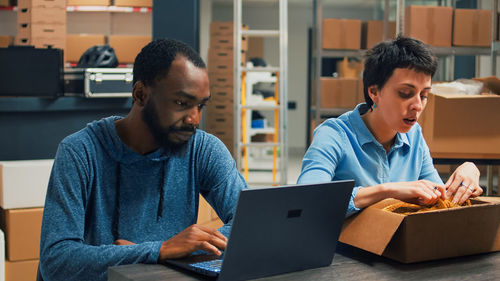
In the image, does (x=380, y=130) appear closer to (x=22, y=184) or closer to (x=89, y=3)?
(x=22, y=184)

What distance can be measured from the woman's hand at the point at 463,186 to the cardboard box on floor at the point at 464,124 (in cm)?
132

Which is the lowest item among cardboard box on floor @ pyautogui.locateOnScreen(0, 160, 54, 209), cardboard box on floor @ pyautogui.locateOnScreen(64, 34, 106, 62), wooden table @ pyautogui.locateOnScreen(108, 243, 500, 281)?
cardboard box on floor @ pyautogui.locateOnScreen(0, 160, 54, 209)

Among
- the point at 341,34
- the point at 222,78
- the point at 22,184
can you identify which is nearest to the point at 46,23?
the point at 22,184

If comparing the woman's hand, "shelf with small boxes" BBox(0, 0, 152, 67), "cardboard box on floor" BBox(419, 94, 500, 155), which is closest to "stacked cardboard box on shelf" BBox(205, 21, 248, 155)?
"shelf with small boxes" BBox(0, 0, 152, 67)

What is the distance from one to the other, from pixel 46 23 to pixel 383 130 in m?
3.32

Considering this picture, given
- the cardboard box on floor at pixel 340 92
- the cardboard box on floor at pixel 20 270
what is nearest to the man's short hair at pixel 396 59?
the cardboard box on floor at pixel 20 270

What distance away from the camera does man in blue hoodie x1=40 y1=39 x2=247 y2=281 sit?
1.28 meters

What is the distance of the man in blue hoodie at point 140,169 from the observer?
4.18 ft

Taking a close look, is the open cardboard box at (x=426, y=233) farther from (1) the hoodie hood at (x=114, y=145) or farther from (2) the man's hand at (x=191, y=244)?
(1) the hoodie hood at (x=114, y=145)

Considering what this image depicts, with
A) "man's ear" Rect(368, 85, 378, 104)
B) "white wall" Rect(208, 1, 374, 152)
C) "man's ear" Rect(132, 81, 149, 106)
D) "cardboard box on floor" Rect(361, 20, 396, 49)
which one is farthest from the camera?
"white wall" Rect(208, 1, 374, 152)

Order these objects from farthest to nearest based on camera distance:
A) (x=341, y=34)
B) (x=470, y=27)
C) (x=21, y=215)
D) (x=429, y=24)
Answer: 1. (x=341, y=34)
2. (x=470, y=27)
3. (x=429, y=24)
4. (x=21, y=215)

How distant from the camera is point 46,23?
4387 millimetres

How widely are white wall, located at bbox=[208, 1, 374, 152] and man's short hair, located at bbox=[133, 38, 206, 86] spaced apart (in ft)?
29.6

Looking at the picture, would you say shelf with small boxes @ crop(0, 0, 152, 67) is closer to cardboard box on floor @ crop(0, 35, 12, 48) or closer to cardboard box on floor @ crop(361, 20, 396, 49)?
cardboard box on floor @ crop(0, 35, 12, 48)
